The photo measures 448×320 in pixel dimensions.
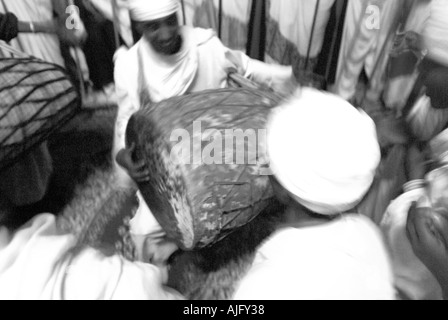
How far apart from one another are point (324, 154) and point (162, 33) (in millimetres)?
504

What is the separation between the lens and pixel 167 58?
904 mm

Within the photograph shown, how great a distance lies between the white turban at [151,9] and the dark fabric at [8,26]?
367 mm

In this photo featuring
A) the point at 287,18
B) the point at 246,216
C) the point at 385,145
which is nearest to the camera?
the point at 246,216

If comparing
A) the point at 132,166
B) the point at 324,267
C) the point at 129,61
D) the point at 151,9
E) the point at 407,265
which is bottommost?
the point at 407,265

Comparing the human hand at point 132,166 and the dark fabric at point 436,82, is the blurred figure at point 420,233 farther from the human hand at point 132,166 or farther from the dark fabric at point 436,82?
the human hand at point 132,166

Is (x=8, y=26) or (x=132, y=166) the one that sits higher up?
(x=8, y=26)

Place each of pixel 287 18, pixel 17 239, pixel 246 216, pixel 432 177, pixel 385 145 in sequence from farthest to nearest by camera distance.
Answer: pixel 287 18, pixel 385 145, pixel 246 216, pixel 432 177, pixel 17 239

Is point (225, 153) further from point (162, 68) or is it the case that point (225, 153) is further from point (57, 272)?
point (57, 272)

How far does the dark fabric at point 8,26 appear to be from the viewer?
3.12ft

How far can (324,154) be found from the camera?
540mm

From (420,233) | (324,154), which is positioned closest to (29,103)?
(324,154)

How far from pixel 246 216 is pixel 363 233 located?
32 cm
